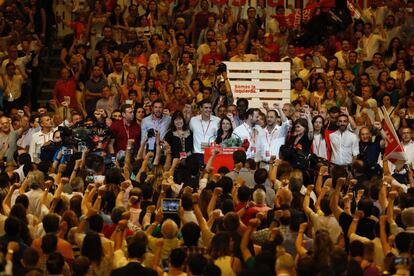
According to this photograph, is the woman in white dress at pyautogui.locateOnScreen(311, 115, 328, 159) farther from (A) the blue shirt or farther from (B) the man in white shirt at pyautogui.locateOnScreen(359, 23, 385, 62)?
(B) the man in white shirt at pyautogui.locateOnScreen(359, 23, 385, 62)

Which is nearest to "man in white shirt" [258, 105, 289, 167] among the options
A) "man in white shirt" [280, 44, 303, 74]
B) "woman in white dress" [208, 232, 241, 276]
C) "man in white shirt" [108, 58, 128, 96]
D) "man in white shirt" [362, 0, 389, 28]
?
"man in white shirt" [108, 58, 128, 96]

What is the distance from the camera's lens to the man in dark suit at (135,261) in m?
11.9

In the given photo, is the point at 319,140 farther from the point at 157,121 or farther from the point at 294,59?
Answer: the point at 294,59

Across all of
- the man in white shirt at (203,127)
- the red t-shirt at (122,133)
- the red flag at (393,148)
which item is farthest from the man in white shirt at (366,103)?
the red t-shirt at (122,133)

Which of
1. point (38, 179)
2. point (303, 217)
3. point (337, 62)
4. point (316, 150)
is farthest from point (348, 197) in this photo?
point (337, 62)

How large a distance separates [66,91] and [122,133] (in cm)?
327

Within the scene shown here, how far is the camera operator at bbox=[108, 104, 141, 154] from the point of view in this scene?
21938mm

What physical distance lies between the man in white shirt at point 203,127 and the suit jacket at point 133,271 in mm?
9829

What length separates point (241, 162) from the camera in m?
18.3

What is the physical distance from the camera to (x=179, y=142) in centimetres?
2169

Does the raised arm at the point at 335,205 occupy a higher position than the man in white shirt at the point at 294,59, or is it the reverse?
the raised arm at the point at 335,205

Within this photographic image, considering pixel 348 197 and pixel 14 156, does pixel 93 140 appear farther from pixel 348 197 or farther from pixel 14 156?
pixel 348 197

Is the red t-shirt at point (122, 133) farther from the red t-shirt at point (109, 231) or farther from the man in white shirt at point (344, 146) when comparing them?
the red t-shirt at point (109, 231)

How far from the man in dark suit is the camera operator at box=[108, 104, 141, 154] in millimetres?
9394
